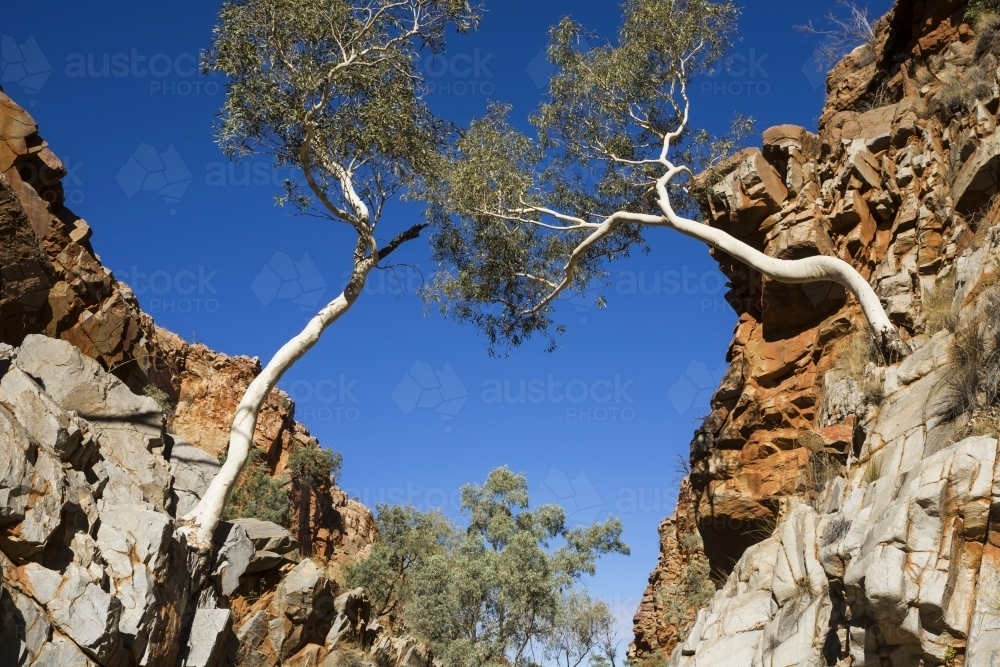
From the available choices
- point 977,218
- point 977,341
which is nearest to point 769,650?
point 977,341

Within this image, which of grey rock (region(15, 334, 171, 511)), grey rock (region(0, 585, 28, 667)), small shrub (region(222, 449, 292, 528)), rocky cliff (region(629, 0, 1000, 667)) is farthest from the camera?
small shrub (region(222, 449, 292, 528))

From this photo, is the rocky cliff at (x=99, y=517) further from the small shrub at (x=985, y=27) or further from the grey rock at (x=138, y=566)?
the small shrub at (x=985, y=27)

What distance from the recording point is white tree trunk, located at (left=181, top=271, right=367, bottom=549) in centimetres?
1242

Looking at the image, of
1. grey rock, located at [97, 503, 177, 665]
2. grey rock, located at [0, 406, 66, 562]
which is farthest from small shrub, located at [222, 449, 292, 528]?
grey rock, located at [0, 406, 66, 562]

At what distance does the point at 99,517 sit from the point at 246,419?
4.16 m

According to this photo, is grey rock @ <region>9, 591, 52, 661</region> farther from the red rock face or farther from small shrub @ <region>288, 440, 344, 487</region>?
small shrub @ <region>288, 440, 344, 487</region>

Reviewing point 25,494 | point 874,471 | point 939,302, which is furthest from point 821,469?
point 25,494

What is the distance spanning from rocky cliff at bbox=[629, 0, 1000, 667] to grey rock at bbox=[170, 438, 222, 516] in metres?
7.99

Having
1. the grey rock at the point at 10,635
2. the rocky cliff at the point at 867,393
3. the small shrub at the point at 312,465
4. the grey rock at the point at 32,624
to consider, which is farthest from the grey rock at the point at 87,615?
the small shrub at the point at 312,465

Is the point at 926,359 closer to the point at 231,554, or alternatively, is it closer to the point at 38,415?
the point at 38,415

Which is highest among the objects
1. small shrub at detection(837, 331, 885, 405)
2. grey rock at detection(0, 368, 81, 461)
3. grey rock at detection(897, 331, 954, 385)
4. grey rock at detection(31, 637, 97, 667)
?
small shrub at detection(837, 331, 885, 405)

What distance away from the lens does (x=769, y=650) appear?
347 inches

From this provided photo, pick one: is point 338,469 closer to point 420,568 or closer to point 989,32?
point 420,568

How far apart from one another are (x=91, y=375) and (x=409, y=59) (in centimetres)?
935
